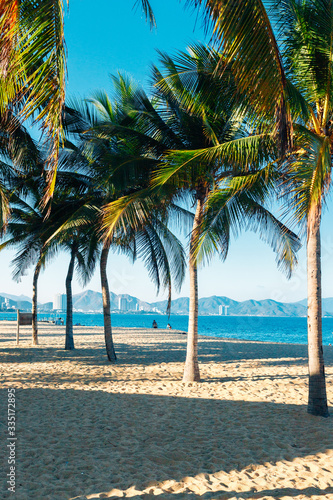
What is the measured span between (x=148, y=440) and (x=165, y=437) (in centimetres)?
27

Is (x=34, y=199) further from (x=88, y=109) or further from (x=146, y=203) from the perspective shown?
(x=146, y=203)

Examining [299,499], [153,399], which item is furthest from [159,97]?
[299,499]

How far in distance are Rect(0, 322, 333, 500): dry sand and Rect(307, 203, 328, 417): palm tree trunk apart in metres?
0.30

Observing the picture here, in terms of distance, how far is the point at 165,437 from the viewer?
541 centimetres

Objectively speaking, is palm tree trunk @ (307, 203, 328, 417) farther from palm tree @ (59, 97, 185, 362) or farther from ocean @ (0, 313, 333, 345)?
ocean @ (0, 313, 333, 345)

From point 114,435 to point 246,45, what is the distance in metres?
5.17

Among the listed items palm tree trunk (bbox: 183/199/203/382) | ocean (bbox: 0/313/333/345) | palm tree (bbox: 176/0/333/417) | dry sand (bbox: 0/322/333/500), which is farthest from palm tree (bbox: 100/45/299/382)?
ocean (bbox: 0/313/333/345)

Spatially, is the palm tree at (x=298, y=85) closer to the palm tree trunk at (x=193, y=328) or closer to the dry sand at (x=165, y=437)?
the dry sand at (x=165, y=437)

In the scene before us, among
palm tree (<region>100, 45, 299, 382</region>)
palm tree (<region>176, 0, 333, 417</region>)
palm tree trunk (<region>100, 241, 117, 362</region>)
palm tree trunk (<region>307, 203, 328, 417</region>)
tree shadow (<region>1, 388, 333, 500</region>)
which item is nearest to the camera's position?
palm tree (<region>176, 0, 333, 417</region>)

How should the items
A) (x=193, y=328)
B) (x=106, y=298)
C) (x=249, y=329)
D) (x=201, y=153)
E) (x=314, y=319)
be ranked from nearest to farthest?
(x=314, y=319), (x=201, y=153), (x=193, y=328), (x=106, y=298), (x=249, y=329)

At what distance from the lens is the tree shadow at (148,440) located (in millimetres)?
4086

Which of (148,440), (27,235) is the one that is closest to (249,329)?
(27,235)

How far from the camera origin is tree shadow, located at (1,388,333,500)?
4086 mm

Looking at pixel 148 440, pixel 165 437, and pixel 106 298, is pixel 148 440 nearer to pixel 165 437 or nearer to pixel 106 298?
pixel 165 437
